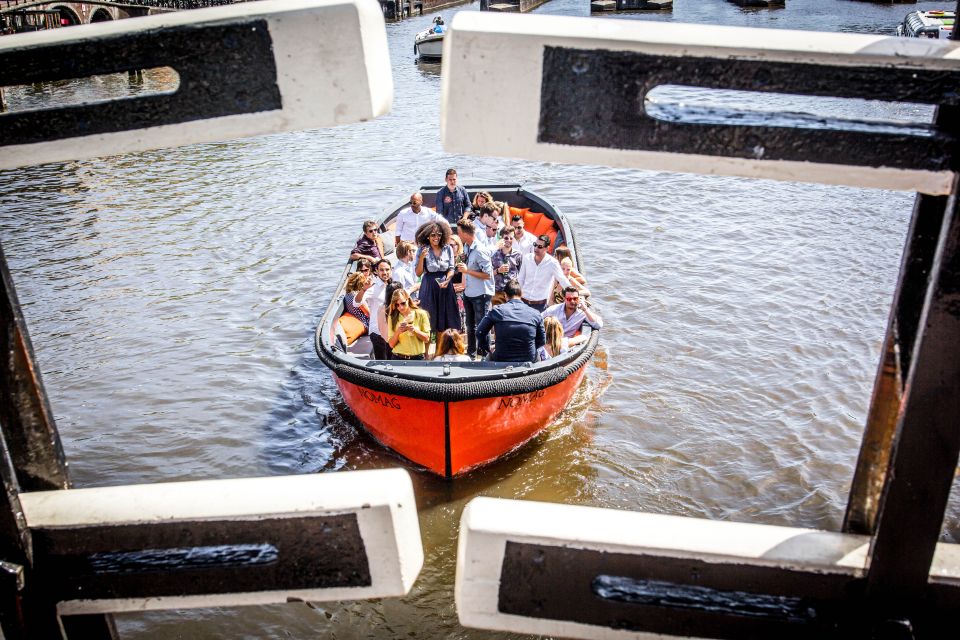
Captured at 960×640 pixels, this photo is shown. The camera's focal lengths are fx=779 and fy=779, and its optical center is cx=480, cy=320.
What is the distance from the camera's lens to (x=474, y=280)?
28.5 feet

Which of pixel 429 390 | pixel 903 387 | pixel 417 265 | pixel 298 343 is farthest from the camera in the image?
pixel 298 343

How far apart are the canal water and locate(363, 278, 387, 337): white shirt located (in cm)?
132

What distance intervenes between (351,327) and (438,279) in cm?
140

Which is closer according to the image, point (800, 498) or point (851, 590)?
point (851, 590)

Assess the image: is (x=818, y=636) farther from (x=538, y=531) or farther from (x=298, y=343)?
(x=298, y=343)

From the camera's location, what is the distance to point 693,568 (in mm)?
1894

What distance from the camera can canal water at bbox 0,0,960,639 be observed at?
7898 mm

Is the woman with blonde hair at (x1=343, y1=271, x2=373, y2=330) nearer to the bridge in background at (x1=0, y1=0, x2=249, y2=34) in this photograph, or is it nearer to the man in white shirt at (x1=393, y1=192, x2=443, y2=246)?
the man in white shirt at (x1=393, y1=192, x2=443, y2=246)

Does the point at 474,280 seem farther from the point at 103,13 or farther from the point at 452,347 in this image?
the point at 103,13

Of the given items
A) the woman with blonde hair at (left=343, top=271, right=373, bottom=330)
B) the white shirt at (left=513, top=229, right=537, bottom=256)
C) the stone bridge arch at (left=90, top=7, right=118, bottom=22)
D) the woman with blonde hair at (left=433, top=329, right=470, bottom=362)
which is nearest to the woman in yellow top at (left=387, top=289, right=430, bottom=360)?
the woman with blonde hair at (left=433, top=329, right=470, bottom=362)

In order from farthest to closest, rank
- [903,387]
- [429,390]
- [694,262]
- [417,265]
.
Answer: [694,262], [417,265], [429,390], [903,387]

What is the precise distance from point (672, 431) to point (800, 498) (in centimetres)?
158

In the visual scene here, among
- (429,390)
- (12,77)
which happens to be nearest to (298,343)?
(429,390)

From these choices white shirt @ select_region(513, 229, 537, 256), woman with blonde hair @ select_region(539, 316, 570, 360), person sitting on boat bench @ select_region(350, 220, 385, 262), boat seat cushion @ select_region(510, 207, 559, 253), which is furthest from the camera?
boat seat cushion @ select_region(510, 207, 559, 253)
